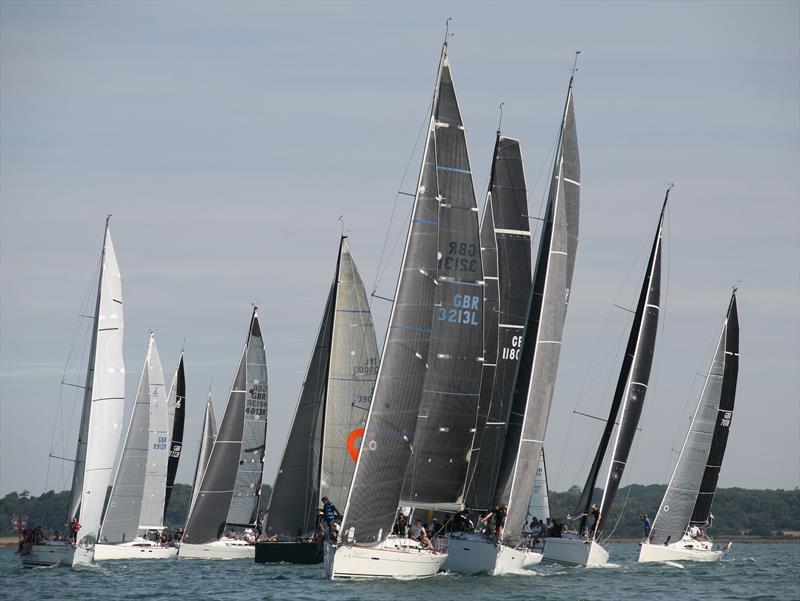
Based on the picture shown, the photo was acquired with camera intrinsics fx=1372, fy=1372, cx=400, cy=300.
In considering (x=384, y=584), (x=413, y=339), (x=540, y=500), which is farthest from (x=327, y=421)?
(x=384, y=584)

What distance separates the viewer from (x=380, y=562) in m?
33.0

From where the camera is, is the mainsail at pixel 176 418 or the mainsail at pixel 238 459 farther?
the mainsail at pixel 176 418

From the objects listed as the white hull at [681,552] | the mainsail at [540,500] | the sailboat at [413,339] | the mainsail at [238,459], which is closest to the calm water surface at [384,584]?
the sailboat at [413,339]

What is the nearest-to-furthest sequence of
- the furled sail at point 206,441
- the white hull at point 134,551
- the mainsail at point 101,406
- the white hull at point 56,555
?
the white hull at point 56,555
the mainsail at point 101,406
the white hull at point 134,551
the furled sail at point 206,441

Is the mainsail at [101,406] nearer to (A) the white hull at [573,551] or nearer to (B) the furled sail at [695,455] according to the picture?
(A) the white hull at [573,551]

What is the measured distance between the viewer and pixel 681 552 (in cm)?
5003

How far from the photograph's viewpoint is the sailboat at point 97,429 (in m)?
44.1

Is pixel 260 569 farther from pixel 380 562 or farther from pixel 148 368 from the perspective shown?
pixel 148 368

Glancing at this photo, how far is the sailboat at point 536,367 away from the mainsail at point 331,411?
5523mm

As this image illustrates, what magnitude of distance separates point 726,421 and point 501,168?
1571 centimetres

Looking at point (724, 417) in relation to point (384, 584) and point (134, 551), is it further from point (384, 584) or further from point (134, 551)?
point (384, 584)

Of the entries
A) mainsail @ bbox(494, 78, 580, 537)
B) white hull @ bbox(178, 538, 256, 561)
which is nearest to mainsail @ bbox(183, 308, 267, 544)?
white hull @ bbox(178, 538, 256, 561)

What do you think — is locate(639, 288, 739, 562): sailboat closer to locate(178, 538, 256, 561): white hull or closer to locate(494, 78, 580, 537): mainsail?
locate(494, 78, 580, 537): mainsail

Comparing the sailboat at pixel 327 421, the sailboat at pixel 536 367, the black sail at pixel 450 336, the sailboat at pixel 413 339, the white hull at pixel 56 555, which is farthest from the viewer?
the white hull at pixel 56 555
